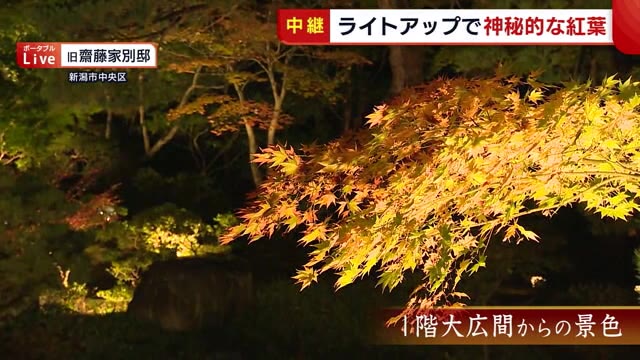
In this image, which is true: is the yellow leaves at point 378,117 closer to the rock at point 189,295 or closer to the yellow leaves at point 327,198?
the yellow leaves at point 327,198

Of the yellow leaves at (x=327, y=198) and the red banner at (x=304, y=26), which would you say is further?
the red banner at (x=304, y=26)

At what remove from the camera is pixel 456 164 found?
11.9 ft

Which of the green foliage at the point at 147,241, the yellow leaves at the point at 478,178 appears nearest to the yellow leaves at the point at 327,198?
the yellow leaves at the point at 478,178

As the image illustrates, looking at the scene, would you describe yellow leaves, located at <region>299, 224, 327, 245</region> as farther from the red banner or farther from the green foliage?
the green foliage

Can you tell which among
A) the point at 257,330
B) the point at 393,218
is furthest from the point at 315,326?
the point at 393,218

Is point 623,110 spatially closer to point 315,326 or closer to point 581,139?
point 581,139

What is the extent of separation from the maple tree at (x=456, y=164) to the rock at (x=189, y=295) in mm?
5365

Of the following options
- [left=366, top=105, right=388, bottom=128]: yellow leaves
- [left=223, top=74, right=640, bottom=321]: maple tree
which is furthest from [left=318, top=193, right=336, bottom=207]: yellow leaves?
[left=366, top=105, right=388, bottom=128]: yellow leaves

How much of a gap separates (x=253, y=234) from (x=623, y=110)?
189 centimetres
